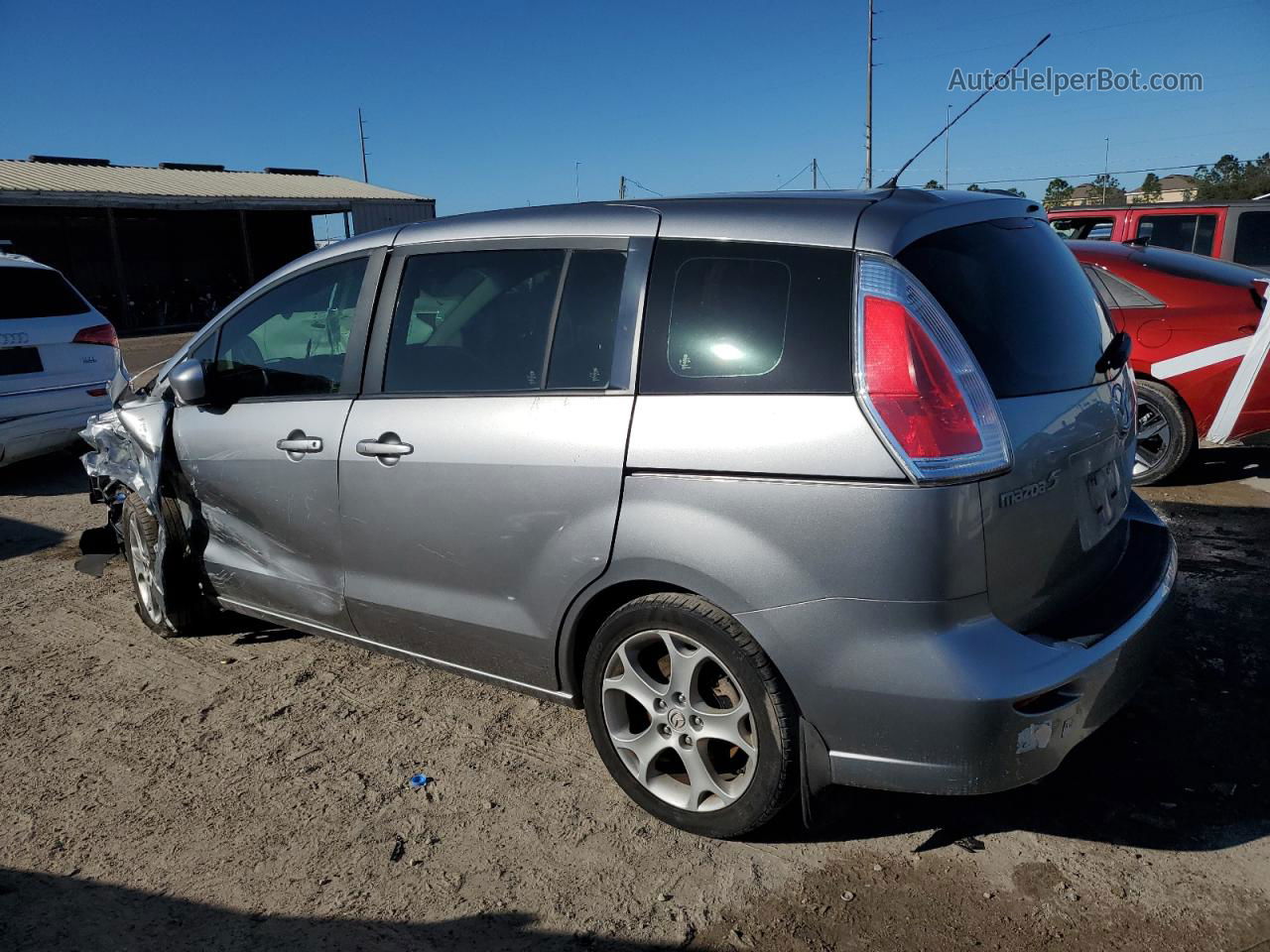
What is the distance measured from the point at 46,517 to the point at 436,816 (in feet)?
16.5

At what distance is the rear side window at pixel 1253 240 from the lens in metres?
9.43

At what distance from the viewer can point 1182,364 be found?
5.94 metres

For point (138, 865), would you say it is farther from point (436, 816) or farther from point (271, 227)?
point (271, 227)

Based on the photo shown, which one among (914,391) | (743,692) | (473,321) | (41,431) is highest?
→ (473,321)

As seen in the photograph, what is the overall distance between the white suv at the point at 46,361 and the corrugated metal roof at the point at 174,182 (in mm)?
18320

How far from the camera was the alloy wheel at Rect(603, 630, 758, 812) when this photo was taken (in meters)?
2.60

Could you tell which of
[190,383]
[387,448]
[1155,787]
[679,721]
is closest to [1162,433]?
[1155,787]

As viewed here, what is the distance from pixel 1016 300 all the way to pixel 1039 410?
0.36m

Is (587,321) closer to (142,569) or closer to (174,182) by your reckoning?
(142,569)

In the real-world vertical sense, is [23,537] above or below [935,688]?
below

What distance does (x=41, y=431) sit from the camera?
A: 23.4 feet

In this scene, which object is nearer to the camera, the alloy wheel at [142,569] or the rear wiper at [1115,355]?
the rear wiper at [1115,355]

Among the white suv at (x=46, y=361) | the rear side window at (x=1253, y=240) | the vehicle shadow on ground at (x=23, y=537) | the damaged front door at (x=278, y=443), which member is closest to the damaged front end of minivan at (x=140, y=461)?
the damaged front door at (x=278, y=443)

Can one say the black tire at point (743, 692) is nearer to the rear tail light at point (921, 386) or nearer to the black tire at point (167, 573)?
the rear tail light at point (921, 386)
